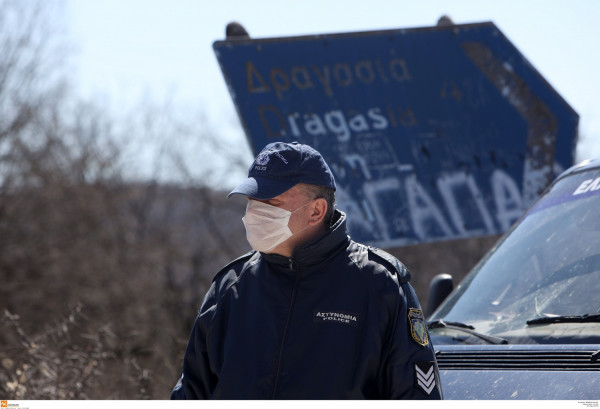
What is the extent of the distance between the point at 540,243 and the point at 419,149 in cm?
268

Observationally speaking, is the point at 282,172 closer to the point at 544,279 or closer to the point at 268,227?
the point at 268,227

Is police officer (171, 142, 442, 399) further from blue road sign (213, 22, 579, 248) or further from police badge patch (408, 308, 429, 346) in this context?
blue road sign (213, 22, 579, 248)

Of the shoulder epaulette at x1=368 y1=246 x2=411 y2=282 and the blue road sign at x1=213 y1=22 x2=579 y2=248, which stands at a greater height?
the blue road sign at x1=213 y1=22 x2=579 y2=248

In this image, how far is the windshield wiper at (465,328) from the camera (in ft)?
11.8

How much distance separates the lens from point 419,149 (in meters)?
6.77

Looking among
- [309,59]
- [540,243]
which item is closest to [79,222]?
[309,59]

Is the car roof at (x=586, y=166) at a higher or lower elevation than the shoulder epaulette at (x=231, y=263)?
lower

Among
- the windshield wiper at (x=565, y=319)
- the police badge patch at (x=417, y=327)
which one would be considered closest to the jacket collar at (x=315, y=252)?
the police badge patch at (x=417, y=327)

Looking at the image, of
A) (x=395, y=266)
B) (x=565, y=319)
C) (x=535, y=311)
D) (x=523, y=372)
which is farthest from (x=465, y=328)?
(x=395, y=266)

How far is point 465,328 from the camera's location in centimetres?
388

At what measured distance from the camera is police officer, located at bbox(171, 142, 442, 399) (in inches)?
110

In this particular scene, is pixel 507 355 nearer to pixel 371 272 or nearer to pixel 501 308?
pixel 501 308

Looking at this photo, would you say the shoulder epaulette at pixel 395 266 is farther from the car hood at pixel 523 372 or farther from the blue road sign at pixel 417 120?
the blue road sign at pixel 417 120

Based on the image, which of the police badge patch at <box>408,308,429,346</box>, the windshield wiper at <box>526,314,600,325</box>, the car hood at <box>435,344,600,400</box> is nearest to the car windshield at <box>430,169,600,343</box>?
the windshield wiper at <box>526,314,600,325</box>
